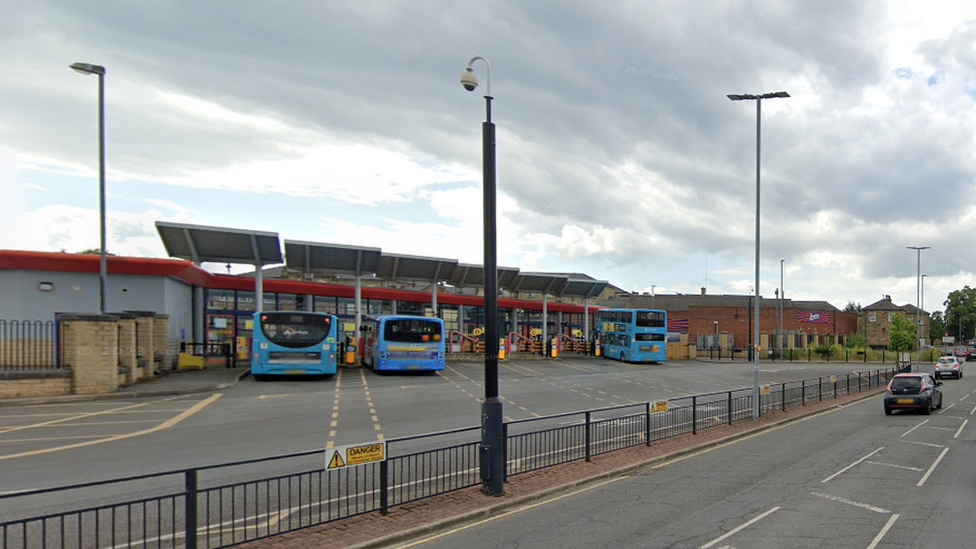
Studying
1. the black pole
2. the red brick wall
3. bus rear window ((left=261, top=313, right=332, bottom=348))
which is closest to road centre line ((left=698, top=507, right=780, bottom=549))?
the black pole

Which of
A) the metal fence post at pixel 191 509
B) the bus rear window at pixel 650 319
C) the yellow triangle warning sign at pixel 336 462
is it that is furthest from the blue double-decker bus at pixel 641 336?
the metal fence post at pixel 191 509

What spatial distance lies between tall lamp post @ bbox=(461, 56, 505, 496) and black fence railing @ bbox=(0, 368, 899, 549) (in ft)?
1.23

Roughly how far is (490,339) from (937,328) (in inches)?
6881

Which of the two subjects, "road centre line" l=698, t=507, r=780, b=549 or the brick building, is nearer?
"road centre line" l=698, t=507, r=780, b=549

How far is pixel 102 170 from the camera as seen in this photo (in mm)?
22328

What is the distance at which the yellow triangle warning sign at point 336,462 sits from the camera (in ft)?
26.3

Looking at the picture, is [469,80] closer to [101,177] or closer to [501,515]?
[501,515]

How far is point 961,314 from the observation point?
134m

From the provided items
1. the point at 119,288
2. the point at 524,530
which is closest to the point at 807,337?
the point at 119,288

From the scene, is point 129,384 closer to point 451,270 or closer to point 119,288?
point 119,288

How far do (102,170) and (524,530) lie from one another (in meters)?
21.1

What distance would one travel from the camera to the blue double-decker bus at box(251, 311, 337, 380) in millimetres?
27047

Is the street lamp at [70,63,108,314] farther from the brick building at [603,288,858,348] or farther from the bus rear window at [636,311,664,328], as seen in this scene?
the brick building at [603,288,858,348]

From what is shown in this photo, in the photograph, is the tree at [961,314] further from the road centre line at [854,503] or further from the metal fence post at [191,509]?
the metal fence post at [191,509]
